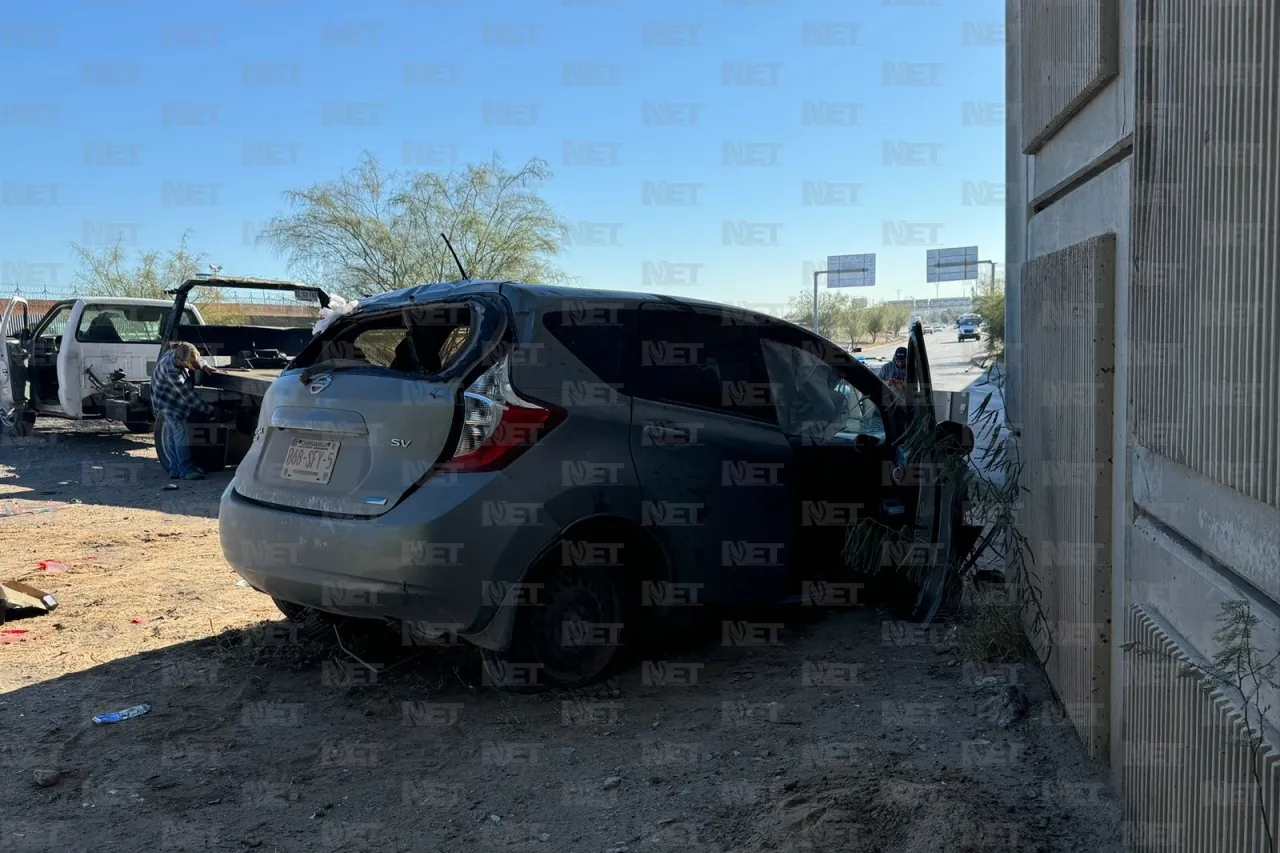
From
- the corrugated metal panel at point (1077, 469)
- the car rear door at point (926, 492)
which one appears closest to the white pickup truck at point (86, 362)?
the car rear door at point (926, 492)

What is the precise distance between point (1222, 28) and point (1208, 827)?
5.83 ft

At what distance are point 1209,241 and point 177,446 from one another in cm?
1068

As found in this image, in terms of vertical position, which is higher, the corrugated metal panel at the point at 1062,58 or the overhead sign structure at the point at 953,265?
the overhead sign structure at the point at 953,265

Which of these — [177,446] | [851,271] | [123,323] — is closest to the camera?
[177,446]

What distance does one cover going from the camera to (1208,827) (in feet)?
7.32

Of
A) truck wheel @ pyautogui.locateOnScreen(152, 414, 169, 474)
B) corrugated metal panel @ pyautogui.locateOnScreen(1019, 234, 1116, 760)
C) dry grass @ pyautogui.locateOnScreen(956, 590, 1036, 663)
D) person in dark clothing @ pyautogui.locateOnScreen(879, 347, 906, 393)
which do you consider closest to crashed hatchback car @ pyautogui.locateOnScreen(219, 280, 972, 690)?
person in dark clothing @ pyautogui.locateOnScreen(879, 347, 906, 393)

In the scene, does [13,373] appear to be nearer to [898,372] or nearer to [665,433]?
[665,433]

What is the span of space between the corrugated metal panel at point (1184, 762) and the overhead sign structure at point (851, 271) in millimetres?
51234

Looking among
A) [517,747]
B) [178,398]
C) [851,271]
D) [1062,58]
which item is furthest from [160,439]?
[851,271]

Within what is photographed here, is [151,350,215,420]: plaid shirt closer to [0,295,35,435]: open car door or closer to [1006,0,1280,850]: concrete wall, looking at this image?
[0,295,35,435]: open car door

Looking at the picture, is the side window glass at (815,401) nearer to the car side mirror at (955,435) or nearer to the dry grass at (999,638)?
the car side mirror at (955,435)

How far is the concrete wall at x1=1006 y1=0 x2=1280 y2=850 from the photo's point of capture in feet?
6.56

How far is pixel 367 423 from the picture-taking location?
3.95 metres

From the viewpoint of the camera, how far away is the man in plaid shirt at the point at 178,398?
→ 10.7 metres
